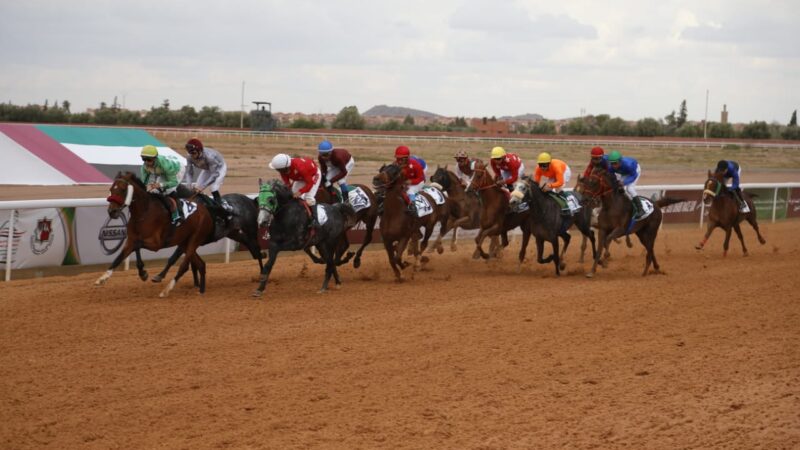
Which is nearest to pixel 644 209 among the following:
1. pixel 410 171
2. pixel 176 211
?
pixel 410 171

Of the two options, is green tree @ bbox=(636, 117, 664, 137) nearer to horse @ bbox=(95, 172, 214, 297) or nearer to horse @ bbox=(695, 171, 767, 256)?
horse @ bbox=(695, 171, 767, 256)

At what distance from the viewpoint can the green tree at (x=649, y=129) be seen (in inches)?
3125

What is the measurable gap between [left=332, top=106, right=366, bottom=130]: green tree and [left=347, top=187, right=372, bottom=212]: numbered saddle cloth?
5794 cm

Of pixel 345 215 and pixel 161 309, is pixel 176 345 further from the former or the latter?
pixel 345 215

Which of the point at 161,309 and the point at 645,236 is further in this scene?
the point at 645,236

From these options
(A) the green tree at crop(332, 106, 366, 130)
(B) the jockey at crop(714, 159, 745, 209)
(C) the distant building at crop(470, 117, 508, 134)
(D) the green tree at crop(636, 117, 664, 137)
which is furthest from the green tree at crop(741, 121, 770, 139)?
(B) the jockey at crop(714, 159, 745, 209)

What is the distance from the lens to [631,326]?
10789mm

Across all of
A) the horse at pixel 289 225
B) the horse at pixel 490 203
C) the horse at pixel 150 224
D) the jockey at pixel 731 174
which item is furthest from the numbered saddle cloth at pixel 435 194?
the jockey at pixel 731 174

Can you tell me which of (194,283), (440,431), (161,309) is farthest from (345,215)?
(440,431)

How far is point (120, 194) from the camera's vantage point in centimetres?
1153

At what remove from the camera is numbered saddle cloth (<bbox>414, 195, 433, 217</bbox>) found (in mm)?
14539

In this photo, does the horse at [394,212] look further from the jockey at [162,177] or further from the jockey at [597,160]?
the jockey at [597,160]

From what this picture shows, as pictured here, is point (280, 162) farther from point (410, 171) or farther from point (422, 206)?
point (422, 206)

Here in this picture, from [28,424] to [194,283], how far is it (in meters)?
6.28
